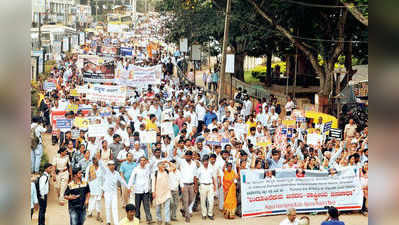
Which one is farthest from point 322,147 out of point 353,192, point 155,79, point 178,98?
point 178,98

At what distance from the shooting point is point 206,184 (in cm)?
926

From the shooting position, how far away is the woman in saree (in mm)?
9219

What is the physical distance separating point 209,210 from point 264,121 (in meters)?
4.35

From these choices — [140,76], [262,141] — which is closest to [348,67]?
[140,76]

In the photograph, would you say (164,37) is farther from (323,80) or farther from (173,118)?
(173,118)

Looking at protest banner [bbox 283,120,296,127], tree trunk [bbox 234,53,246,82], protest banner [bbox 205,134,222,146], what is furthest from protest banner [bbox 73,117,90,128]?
tree trunk [bbox 234,53,246,82]

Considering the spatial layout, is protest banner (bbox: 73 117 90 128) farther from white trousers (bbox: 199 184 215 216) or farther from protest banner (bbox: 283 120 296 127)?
protest banner (bbox: 283 120 296 127)

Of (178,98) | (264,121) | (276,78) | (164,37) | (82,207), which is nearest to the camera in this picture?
(82,207)

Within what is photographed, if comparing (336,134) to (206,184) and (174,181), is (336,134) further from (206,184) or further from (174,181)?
(174,181)

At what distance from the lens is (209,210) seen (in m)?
9.38

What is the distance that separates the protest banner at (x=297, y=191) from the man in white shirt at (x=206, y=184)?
0.50 m

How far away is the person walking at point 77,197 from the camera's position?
812cm

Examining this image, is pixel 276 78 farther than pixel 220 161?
Yes

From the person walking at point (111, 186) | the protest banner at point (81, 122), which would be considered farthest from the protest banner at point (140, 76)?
the person walking at point (111, 186)
